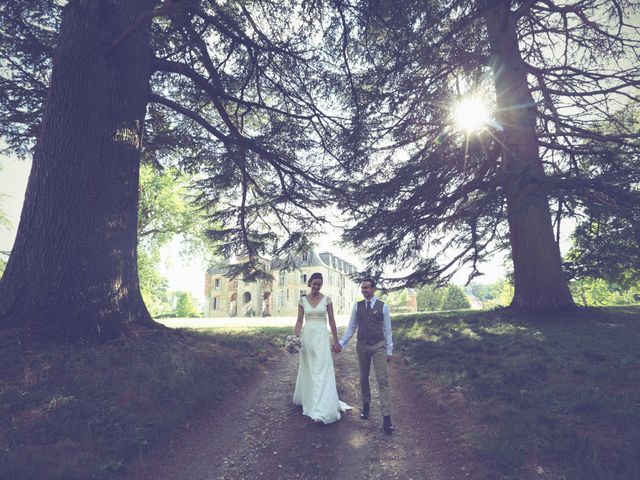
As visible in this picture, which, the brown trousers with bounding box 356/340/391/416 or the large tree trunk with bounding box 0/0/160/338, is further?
the large tree trunk with bounding box 0/0/160/338

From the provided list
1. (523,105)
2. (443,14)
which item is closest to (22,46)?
(443,14)

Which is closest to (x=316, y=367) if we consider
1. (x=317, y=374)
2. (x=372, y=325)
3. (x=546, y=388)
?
(x=317, y=374)

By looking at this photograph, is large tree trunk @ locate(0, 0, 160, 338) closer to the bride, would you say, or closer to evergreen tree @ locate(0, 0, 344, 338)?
evergreen tree @ locate(0, 0, 344, 338)

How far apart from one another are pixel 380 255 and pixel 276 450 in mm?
6609

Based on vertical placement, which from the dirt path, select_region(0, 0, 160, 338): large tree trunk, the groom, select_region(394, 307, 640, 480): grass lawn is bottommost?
the dirt path

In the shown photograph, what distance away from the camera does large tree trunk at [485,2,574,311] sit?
Answer: 862cm

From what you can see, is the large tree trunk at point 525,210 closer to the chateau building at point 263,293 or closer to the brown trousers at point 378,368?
the brown trousers at point 378,368

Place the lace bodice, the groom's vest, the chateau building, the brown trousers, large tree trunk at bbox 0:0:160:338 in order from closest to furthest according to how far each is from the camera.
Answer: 1. the brown trousers
2. the groom's vest
3. the lace bodice
4. large tree trunk at bbox 0:0:160:338
5. the chateau building

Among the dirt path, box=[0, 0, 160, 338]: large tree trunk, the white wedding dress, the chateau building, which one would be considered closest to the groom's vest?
the white wedding dress

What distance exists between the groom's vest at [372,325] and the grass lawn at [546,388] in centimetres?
145

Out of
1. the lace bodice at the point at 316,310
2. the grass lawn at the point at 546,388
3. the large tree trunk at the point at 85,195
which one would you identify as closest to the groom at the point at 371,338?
the lace bodice at the point at 316,310

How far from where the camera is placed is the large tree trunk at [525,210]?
28.3 ft

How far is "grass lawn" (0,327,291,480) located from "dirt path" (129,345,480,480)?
29 centimetres

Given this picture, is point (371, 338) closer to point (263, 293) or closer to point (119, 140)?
point (119, 140)
